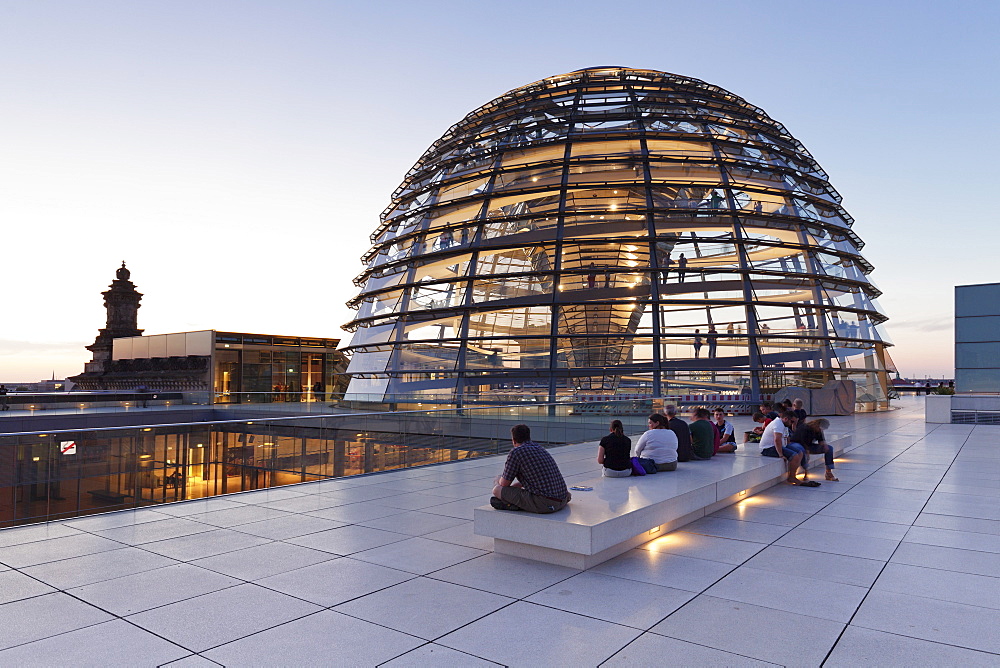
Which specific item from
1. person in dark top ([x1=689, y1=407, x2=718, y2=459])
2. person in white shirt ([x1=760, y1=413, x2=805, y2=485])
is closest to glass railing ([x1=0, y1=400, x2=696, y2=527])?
person in dark top ([x1=689, y1=407, x2=718, y2=459])

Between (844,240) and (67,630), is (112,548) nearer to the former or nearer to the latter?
(67,630)

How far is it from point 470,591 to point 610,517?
1.77 m

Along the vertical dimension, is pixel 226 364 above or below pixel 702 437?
above

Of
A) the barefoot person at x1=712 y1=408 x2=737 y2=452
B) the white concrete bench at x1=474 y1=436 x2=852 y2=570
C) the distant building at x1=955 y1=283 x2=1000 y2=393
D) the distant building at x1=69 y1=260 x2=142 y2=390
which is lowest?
the white concrete bench at x1=474 y1=436 x2=852 y2=570

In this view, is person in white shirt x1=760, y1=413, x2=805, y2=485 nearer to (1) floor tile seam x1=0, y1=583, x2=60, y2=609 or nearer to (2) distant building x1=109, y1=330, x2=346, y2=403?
(1) floor tile seam x1=0, y1=583, x2=60, y2=609

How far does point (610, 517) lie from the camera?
721 cm

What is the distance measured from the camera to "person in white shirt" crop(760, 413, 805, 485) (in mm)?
12531

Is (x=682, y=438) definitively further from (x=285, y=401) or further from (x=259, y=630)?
(x=285, y=401)

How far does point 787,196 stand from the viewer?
2959 centimetres

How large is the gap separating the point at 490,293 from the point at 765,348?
36.9ft

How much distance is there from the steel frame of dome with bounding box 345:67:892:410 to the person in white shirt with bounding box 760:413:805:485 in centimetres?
1288

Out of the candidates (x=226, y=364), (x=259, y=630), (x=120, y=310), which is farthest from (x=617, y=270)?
(x=120, y=310)

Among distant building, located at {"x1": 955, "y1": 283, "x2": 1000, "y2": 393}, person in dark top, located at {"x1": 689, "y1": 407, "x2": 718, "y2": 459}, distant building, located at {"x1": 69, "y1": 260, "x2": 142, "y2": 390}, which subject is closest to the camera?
person in dark top, located at {"x1": 689, "y1": 407, "x2": 718, "y2": 459}

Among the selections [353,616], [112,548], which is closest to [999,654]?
[353,616]
